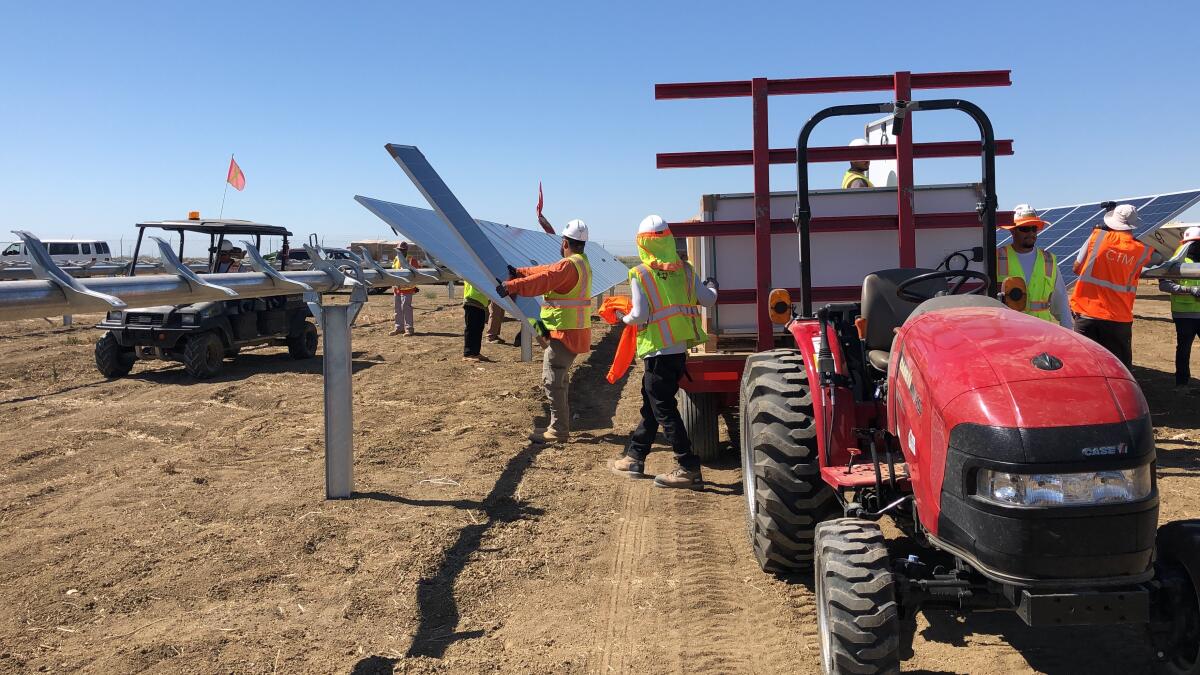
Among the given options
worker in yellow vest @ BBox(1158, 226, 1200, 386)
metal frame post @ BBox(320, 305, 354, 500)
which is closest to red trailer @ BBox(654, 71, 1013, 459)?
metal frame post @ BBox(320, 305, 354, 500)

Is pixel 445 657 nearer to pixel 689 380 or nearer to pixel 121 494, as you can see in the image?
pixel 689 380

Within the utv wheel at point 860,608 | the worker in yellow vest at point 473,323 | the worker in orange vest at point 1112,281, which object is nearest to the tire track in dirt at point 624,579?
the utv wheel at point 860,608

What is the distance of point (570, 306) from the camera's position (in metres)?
7.79

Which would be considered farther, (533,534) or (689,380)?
(689,380)

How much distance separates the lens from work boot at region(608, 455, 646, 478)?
682 cm

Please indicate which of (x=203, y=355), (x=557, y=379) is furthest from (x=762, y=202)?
(x=203, y=355)

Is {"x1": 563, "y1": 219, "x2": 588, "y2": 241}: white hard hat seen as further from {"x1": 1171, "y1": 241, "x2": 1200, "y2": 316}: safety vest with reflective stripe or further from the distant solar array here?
the distant solar array

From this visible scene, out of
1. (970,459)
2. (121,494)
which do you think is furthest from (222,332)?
(970,459)

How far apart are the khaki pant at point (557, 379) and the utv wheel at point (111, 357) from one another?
→ 7.00m

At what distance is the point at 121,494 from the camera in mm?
6355

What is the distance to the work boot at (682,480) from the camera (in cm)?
639

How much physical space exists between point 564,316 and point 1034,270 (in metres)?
3.69

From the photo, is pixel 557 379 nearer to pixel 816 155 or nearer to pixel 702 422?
pixel 702 422

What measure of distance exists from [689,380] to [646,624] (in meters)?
2.57
